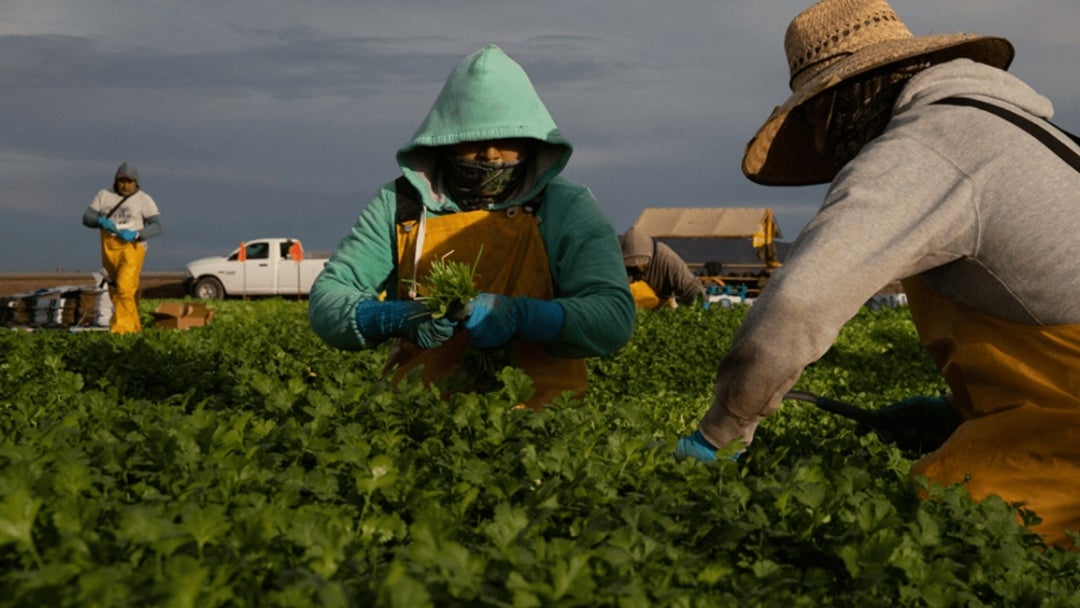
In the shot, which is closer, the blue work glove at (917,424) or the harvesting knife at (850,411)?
the harvesting knife at (850,411)

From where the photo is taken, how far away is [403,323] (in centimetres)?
420

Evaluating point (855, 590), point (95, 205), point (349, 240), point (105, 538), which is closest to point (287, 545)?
point (105, 538)

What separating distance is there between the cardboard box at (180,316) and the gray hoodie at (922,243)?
15.4 metres

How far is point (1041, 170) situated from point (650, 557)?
5.45 ft

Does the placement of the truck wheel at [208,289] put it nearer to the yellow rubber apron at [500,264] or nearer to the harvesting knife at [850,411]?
the yellow rubber apron at [500,264]

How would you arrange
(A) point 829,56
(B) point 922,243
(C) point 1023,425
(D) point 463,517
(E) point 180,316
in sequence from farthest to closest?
(E) point 180,316 → (A) point 829,56 → (C) point 1023,425 → (B) point 922,243 → (D) point 463,517

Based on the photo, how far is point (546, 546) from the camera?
77.4 inches

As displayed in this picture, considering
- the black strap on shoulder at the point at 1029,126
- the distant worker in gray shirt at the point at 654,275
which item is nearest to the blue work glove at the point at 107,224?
the distant worker in gray shirt at the point at 654,275

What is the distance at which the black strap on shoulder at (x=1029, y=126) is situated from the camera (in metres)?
3.22

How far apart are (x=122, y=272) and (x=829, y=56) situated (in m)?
14.2

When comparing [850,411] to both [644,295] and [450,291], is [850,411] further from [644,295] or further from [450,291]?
[644,295]

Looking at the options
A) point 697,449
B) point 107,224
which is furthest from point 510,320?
point 107,224

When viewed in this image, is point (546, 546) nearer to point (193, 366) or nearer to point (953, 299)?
point (953, 299)

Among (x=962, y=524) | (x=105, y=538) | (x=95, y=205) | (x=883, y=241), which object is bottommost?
(x=95, y=205)
